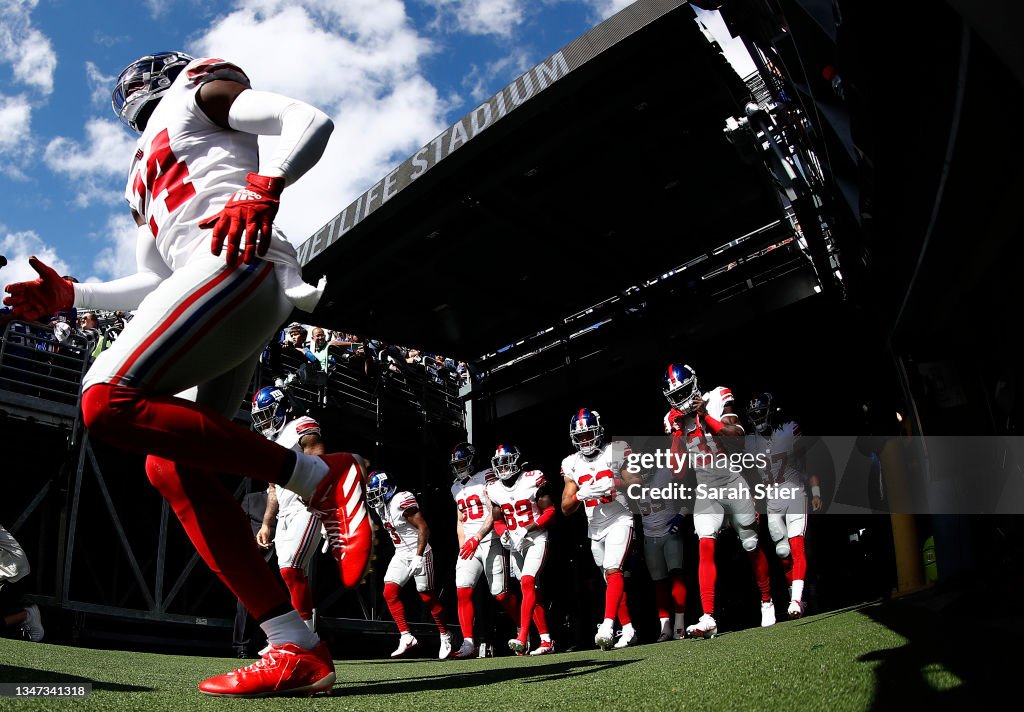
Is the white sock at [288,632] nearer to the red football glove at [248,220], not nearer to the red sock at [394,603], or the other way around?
the red football glove at [248,220]

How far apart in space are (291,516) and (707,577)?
350 centimetres

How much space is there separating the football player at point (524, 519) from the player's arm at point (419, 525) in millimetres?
780

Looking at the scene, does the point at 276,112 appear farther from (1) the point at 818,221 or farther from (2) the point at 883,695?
(1) the point at 818,221

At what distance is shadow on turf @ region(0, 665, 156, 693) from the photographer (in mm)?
2100

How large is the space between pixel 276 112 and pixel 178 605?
1012 centimetres

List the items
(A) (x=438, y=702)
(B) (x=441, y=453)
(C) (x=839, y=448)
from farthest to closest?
(B) (x=441, y=453) → (C) (x=839, y=448) → (A) (x=438, y=702)

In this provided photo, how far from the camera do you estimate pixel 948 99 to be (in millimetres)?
2742

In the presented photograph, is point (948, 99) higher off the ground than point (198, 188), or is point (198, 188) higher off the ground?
point (948, 99)

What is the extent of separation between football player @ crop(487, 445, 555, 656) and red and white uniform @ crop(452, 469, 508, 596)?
0.19m

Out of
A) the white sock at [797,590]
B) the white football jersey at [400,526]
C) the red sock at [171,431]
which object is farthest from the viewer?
the white football jersey at [400,526]

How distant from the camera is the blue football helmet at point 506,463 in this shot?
27.1 ft

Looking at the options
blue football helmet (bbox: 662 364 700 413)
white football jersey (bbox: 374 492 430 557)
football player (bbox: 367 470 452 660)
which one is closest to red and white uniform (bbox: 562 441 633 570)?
blue football helmet (bbox: 662 364 700 413)

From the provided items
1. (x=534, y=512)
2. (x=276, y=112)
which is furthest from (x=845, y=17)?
(x=534, y=512)

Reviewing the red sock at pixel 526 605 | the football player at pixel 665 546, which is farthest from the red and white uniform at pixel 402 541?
the football player at pixel 665 546
